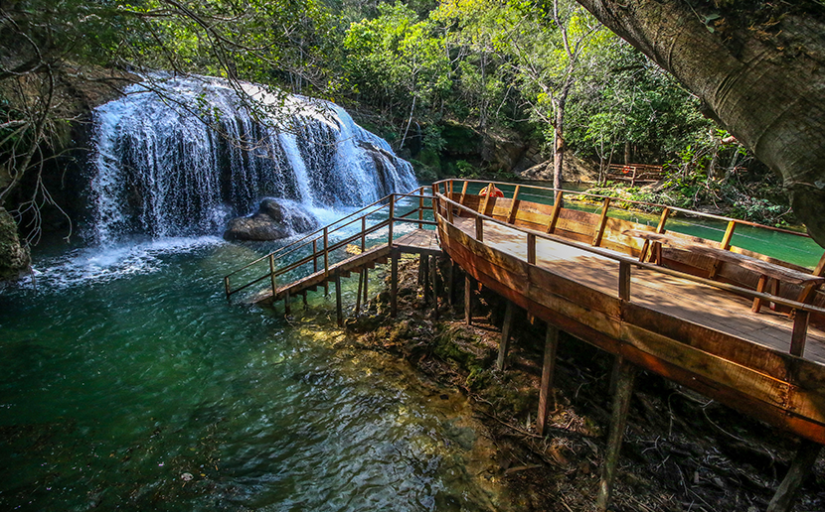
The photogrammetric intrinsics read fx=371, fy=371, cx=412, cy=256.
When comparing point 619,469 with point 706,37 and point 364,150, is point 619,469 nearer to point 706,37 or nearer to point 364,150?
point 706,37

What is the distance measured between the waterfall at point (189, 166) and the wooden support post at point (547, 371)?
30.7 feet

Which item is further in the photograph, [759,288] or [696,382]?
[759,288]

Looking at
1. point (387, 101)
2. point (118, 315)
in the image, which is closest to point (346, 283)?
point (118, 315)

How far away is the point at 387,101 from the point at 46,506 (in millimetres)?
36037

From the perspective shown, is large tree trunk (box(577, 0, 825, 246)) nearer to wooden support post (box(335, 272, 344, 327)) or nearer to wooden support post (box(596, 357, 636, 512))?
wooden support post (box(596, 357, 636, 512))

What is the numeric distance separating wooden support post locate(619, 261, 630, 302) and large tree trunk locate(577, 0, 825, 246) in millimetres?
1374

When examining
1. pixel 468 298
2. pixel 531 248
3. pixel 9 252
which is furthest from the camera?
pixel 9 252

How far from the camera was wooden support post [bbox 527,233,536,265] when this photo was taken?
15.1 ft

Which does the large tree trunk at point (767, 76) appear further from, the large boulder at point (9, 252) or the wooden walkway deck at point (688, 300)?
the large boulder at point (9, 252)

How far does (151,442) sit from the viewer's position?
18.2 ft

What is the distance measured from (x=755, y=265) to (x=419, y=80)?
33.3 metres

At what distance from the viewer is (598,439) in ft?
16.8

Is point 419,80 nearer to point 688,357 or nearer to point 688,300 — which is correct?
point 688,300

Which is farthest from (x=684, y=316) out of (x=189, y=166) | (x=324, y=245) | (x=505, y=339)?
(x=189, y=166)
